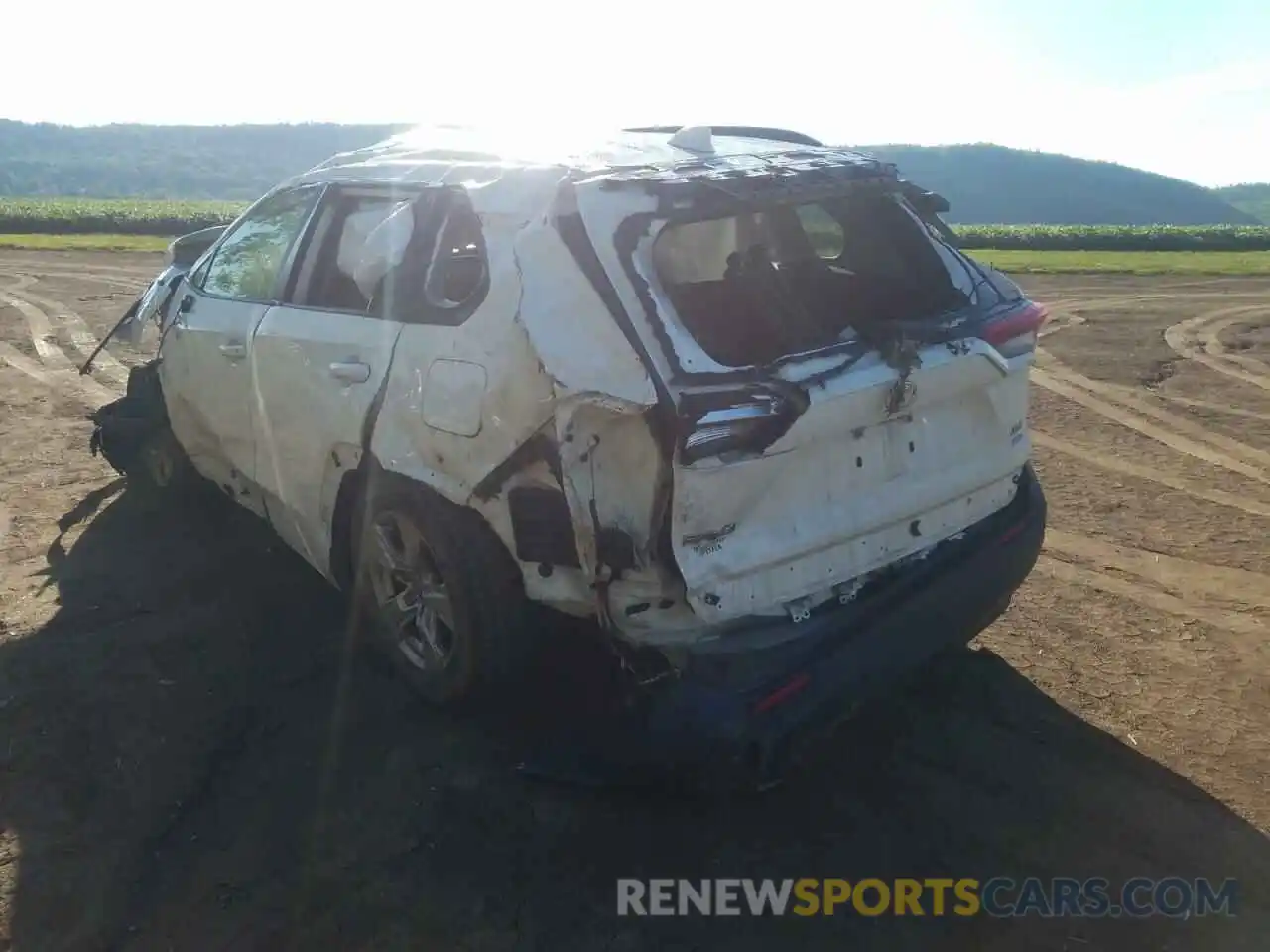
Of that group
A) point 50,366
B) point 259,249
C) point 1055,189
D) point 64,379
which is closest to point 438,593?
point 259,249

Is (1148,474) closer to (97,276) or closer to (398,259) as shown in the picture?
(398,259)

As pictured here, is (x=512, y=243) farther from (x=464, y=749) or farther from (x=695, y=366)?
(x=464, y=749)

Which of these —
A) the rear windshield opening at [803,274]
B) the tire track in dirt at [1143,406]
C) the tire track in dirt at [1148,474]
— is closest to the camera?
the rear windshield opening at [803,274]

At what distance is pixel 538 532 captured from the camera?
3279 mm

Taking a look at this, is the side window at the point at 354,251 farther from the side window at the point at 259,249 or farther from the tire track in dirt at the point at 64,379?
the tire track in dirt at the point at 64,379

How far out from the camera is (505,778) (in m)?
3.54

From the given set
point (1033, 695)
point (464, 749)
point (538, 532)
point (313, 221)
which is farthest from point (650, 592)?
point (313, 221)

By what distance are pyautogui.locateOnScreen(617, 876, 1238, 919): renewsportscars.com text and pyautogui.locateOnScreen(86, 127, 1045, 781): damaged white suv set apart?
0.42m

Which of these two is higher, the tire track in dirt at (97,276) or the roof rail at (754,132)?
the roof rail at (754,132)

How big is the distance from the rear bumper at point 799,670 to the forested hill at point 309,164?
104508mm

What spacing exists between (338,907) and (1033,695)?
2538 millimetres

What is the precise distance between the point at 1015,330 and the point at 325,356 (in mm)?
2418

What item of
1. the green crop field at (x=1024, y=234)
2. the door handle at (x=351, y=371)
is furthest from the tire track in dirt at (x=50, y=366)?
the green crop field at (x=1024, y=234)

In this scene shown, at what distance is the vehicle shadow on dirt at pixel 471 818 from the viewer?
2.92 m
